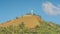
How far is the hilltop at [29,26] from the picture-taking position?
12.2 metres

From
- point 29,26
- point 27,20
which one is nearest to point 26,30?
point 29,26

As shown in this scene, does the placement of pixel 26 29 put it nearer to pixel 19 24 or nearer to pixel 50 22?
pixel 19 24

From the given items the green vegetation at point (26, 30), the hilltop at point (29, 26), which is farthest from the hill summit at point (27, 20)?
the green vegetation at point (26, 30)

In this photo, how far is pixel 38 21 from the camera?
13.1 m

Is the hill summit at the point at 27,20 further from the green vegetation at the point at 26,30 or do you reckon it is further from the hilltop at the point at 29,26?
the green vegetation at the point at 26,30

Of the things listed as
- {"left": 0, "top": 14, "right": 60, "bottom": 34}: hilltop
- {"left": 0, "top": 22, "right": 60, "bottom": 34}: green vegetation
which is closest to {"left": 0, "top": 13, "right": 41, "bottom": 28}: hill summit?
{"left": 0, "top": 14, "right": 60, "bottom": 34}: hilltop

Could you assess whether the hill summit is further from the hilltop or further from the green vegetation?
the green vegetation

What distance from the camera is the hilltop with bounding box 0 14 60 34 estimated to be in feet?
40.1

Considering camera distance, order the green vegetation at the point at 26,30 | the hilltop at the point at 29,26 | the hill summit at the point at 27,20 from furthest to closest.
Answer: the hill summit at the point at 27,20 → the hilltop at the point at 29,26 → the green vegetation at the point at 26,30

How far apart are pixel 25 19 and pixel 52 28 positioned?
1.31 metres

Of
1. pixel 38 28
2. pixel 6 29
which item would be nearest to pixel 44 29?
pixel 38 28

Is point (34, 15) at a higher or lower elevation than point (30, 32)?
higher

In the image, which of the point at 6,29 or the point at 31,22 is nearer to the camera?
the point at 6,29

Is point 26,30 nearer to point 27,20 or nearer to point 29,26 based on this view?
point 29,26
